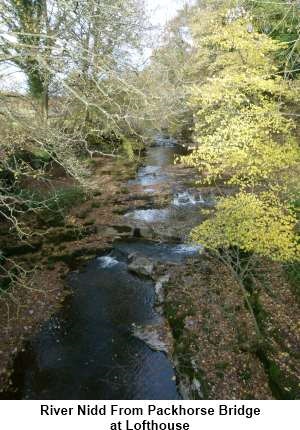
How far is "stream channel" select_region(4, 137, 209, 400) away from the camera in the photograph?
8078mm

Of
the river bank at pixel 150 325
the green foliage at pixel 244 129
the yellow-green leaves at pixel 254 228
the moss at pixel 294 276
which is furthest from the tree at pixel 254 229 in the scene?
the moss at pixel 294 276

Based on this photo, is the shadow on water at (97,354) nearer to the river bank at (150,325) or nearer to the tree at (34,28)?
the river bank at (150,325)

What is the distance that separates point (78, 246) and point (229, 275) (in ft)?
19.6

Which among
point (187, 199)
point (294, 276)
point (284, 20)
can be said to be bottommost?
point (187, 199)

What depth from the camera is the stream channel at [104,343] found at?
26.5 ft

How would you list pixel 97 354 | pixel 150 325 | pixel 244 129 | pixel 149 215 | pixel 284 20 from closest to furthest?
1. pixel 97 354
2. pixel 244 129
3. pixel 150 325
4. pixel 284 20
5. pixel 149 215

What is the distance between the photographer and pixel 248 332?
939 cm

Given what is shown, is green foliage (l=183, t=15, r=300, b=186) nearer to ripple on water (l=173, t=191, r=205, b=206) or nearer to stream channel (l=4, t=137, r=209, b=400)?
stream channel (l=4, t=137, r=209, b=400)

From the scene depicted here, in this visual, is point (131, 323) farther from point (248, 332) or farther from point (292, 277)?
point (292, 277)

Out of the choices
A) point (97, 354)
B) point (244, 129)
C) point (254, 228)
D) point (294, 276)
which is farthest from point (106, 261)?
point (244, 129)

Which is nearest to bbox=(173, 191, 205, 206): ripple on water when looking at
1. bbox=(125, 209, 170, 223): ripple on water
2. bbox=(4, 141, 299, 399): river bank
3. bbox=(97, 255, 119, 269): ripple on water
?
bbox=(125, 209, 170, 223): ripple on water

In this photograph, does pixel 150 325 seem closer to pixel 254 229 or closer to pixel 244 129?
pixel 254 229

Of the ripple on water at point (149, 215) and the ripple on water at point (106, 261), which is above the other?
the ripple on water at point (149, 215)

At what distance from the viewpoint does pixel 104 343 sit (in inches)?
371
